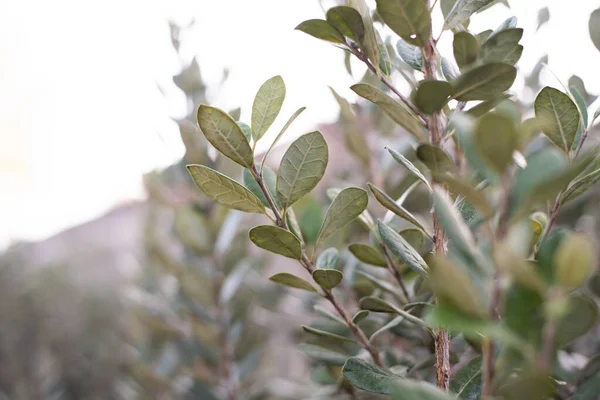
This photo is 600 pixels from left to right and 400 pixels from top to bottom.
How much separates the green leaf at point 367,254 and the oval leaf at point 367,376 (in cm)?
12

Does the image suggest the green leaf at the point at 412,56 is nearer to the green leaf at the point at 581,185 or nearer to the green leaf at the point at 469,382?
the green leaf at the point at 581,185

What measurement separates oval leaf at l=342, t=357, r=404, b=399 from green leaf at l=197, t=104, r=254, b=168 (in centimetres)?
20

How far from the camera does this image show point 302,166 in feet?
1.47

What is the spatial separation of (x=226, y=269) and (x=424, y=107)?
3.10 ft

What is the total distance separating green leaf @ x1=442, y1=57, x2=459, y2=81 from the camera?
476mm

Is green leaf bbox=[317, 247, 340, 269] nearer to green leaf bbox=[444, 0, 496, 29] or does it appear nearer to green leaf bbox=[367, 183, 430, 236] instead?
green leaf bbox=[367, 183, 430, 236]

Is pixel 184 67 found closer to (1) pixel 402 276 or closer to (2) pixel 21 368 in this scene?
(1) pixel 402 276

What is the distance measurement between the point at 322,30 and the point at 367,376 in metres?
0.31

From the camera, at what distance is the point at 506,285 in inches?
11.9

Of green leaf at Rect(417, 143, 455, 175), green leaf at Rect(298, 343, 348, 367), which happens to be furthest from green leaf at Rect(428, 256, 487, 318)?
green leaf at Rect(298, 343, 348, 367)

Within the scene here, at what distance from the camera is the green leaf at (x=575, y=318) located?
31 centimetres

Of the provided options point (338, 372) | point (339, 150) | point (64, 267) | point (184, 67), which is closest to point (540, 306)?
point (338, 372)

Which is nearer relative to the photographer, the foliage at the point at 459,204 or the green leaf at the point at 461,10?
the foliage at the point at 459,204

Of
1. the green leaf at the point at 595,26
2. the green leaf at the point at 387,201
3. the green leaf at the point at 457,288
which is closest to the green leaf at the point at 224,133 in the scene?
the green leaf at the point at 387,201
